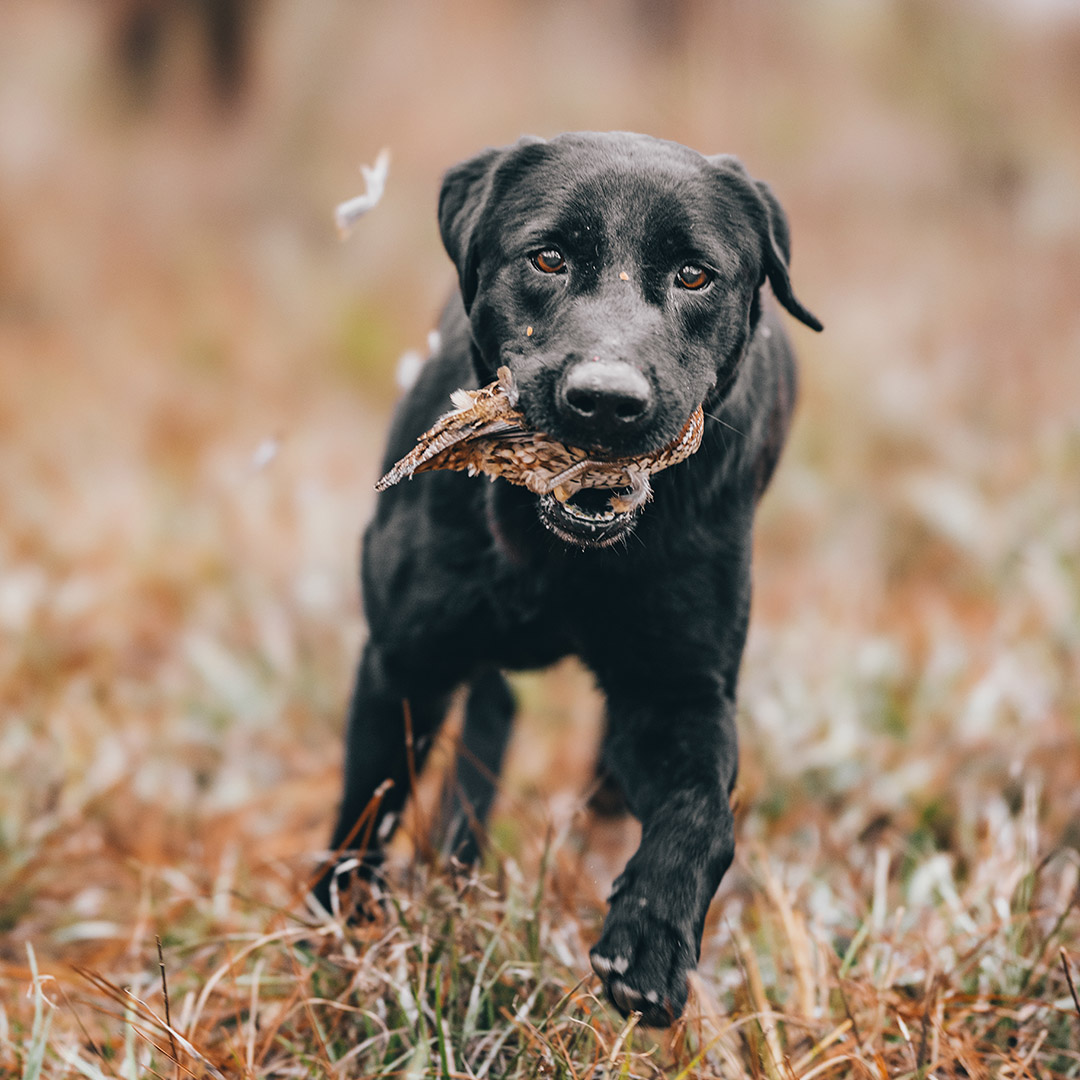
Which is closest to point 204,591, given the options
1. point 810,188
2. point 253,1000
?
point 253,1000

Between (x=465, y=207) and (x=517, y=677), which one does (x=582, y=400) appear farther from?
(x=517, y=677)

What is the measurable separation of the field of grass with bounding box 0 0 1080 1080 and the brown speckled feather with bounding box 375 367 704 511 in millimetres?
831

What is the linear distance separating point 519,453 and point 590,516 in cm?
15

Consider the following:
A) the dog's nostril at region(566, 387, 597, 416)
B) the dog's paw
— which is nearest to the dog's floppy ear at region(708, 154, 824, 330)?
the dog's nostril at region(566, 387, 597, 416)

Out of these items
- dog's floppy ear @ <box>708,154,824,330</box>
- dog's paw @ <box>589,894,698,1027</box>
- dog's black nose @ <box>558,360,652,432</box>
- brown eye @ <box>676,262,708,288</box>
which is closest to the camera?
dog's black nose @ <box>558,360,652,432</box>

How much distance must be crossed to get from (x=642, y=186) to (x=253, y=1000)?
5.12 ft

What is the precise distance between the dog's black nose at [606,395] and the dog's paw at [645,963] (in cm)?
74

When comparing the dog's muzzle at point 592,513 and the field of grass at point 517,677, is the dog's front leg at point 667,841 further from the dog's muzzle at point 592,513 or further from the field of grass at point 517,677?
the dog's muzzle at point 592,513

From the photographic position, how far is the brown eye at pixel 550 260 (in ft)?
6.16

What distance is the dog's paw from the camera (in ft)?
5.49

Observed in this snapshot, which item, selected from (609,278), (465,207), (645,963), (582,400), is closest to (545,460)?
(582,400)

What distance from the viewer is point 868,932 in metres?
2.21

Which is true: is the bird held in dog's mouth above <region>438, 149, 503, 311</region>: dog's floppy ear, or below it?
below

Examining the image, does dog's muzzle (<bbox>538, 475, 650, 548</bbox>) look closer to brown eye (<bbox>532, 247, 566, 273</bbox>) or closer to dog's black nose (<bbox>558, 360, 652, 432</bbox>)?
dog's black nose (<bbox>558, 360, 652, 432</bbox>)
